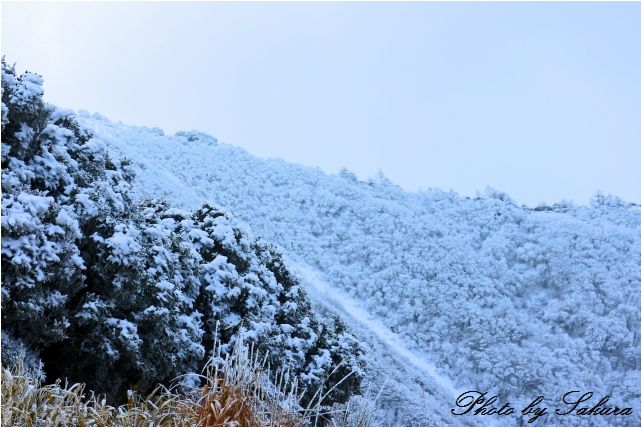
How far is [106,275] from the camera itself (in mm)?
6941

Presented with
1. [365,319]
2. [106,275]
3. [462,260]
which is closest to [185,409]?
[106,275]

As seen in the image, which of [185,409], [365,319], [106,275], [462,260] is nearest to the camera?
[185,409]

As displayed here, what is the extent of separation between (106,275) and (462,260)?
54.0 feet

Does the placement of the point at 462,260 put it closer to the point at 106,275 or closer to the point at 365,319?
the point at 365,319

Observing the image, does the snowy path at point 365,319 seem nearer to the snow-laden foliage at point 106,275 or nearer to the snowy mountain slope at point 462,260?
the snowy mountain slope at point 462,260

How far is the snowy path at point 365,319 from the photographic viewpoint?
56.6 feet

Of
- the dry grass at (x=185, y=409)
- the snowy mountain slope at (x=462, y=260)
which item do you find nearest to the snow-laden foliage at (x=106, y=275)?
the dry grass at (x=185, y=409)

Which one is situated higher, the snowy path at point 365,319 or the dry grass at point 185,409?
the dry grass at point 185,409

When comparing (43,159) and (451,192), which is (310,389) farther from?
(451,192)

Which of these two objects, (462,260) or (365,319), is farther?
(462,260)

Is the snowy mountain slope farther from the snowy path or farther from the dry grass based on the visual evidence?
→ the dry grass

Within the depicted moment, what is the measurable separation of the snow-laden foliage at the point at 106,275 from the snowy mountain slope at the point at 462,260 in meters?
9.47

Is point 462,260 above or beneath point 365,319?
above

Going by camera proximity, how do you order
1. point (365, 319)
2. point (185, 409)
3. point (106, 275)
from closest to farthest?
point (185, 409) < point (106, 275) < point (365, 319)
